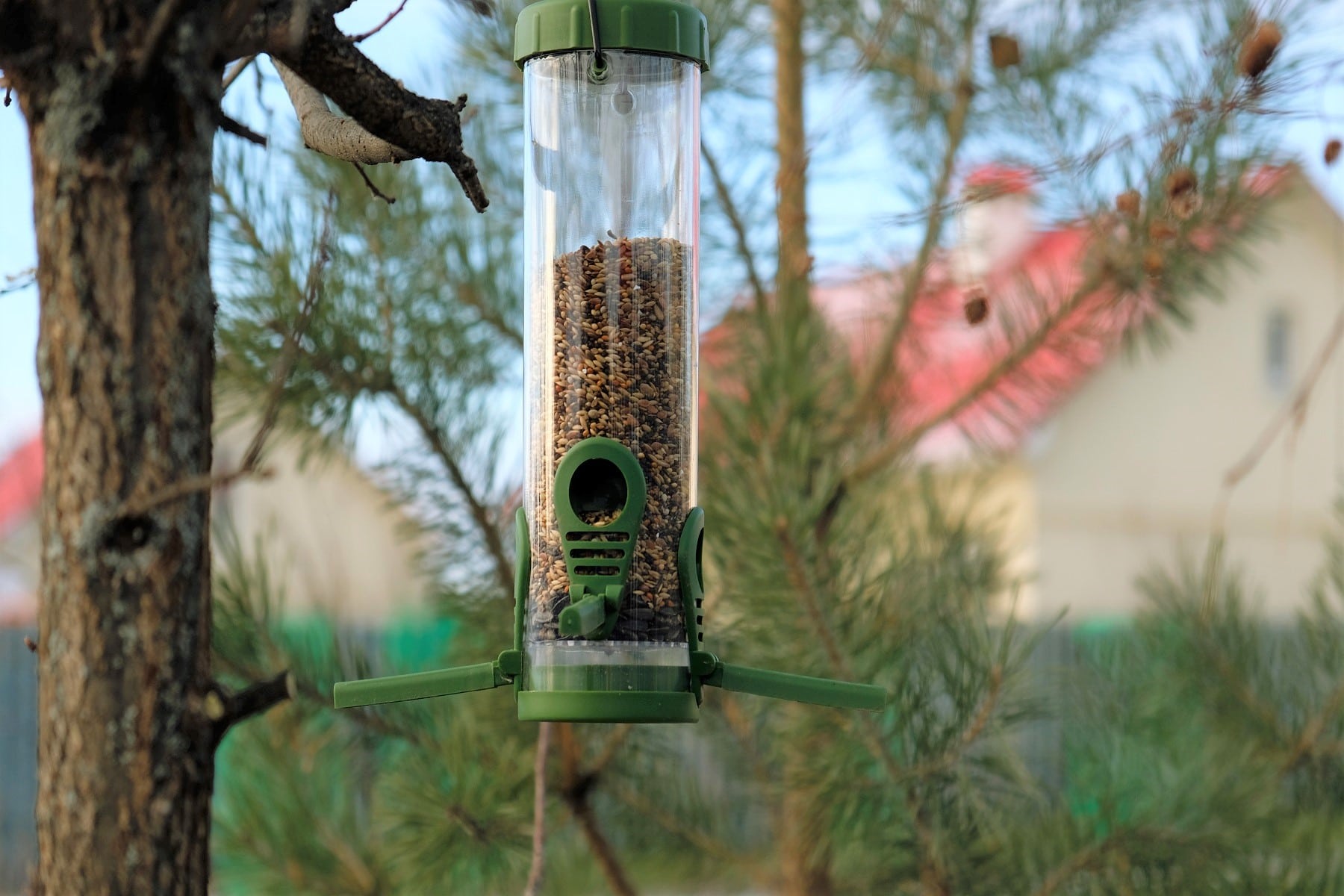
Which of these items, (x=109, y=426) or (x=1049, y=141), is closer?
(x=109, y=426)

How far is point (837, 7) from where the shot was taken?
5.48 feet

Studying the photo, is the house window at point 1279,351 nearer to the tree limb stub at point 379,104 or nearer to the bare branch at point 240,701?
the tree limb stub at point 379,104

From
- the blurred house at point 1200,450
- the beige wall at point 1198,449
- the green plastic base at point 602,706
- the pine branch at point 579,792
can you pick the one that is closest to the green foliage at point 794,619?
the pine branch at point 579,792

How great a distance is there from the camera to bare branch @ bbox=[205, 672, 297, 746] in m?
0.69

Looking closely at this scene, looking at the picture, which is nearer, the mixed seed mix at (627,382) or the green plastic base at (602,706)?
the green plastic base at (602,706)

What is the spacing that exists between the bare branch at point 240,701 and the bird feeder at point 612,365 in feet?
0.86

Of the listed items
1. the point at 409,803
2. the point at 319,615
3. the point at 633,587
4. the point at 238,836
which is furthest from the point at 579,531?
the point at 238,836

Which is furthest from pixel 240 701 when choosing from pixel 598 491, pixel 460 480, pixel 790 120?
pixel 790 120

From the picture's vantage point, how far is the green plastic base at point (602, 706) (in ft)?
3.23

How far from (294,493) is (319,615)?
8.85m

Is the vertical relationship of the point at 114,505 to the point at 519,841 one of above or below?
above

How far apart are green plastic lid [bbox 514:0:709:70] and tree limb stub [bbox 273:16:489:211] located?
20 cm

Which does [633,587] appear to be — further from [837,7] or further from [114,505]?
[837,7]

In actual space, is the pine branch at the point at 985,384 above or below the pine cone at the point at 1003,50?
below
